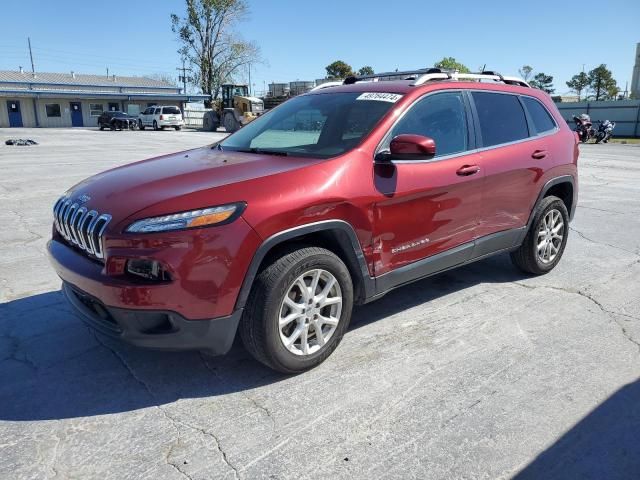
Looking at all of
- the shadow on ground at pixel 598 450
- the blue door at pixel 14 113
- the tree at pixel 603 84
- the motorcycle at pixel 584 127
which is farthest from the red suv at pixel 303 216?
the tree at pixel 603 84

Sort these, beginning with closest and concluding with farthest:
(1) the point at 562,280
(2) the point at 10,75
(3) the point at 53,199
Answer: (1) the point at 562,280, (3) the point at 53,199, (2) the point at 10,75

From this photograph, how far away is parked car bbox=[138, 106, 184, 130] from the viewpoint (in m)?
39.5

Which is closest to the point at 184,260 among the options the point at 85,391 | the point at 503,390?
the point at 85,391

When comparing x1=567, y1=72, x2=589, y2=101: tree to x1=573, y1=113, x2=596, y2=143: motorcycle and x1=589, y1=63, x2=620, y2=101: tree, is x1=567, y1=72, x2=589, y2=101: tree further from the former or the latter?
x1=573, y1=113, x2=596, y2=143: motorcycle

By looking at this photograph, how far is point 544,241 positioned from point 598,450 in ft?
8.93

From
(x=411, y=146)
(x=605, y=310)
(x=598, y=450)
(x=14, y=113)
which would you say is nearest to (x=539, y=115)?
(x=605, y=310)

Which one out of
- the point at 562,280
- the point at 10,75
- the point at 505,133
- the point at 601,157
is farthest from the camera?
the point at 10,75

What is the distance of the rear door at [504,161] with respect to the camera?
4.11 metres

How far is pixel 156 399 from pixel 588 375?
102 inches

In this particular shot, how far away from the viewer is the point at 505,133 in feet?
14.3

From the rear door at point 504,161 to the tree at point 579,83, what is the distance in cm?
8406

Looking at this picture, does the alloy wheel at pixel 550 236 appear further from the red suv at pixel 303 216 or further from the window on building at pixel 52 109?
the window on building at pixel 52 109

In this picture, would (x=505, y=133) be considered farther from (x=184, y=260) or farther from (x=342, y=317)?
(x=184, y=260)

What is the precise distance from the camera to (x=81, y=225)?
9.66 feet
